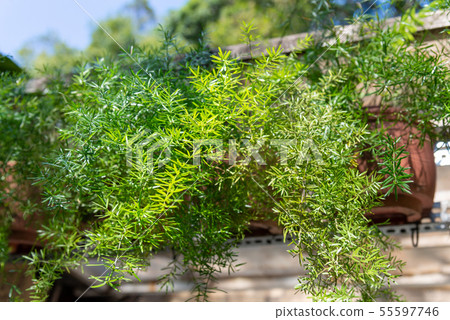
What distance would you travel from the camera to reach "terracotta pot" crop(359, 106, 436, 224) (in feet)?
Answer: 2.93

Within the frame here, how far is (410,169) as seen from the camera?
2.87 feet

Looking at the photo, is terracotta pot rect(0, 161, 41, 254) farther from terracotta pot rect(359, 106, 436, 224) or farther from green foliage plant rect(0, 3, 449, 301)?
terracotta pot rect(359, 106, 436, 224)

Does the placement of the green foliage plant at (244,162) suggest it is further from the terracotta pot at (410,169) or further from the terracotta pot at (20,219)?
the terracotta pot at (20,219)

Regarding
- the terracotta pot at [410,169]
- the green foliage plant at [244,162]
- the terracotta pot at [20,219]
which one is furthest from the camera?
the terracotta pot at [20,219]

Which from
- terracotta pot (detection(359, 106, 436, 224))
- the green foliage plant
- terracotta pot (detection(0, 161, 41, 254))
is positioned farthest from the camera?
terracotta pot (detection(0, 161, 41, 254))

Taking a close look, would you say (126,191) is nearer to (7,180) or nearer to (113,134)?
(113,134)

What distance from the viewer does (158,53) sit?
1007 millimetres

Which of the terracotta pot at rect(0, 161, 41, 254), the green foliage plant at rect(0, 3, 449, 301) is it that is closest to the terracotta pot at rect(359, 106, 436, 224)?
the green foliage plant at rect(0, 3, 449, 301)

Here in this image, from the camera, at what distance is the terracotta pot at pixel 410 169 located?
35.1 inches

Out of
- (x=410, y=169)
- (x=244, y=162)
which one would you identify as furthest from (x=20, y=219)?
(x=410, y=169)

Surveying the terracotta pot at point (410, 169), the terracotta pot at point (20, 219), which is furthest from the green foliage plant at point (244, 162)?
the terracotta pot at point (20, 219)

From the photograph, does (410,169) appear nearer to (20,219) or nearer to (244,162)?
(244,162)

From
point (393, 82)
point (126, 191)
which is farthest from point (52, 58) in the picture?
point (393, 82)
